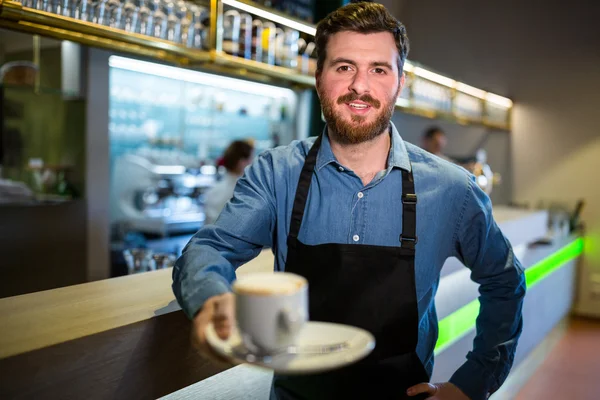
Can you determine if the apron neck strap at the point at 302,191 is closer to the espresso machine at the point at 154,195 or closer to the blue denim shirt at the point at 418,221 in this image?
the blue denim shirt at the point at 418,221

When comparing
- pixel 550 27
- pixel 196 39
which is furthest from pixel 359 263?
pixel 550 27

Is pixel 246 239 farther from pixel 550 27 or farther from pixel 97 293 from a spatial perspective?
pixel 550 27

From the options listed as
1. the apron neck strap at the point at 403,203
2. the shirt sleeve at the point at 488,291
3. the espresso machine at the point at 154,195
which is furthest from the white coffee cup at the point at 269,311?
the espresso machine at the point at 154,195

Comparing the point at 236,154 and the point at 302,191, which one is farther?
the point at 236,154

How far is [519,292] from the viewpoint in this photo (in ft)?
4.94

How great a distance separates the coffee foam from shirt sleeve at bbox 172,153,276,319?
170 mm

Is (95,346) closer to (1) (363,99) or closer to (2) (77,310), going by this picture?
(2) (77,310)

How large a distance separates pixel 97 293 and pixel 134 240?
128 inches

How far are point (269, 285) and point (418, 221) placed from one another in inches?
27.7

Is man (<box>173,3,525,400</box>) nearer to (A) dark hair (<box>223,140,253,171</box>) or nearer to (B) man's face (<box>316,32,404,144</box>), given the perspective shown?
(B) man's face (<box>316,32,404,144</box>)

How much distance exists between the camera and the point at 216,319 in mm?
832

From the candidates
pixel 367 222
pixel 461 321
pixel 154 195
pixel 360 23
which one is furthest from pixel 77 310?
pixel 154 195

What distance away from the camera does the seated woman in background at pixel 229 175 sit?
163 inches

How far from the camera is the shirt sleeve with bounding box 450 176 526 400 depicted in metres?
1.44
